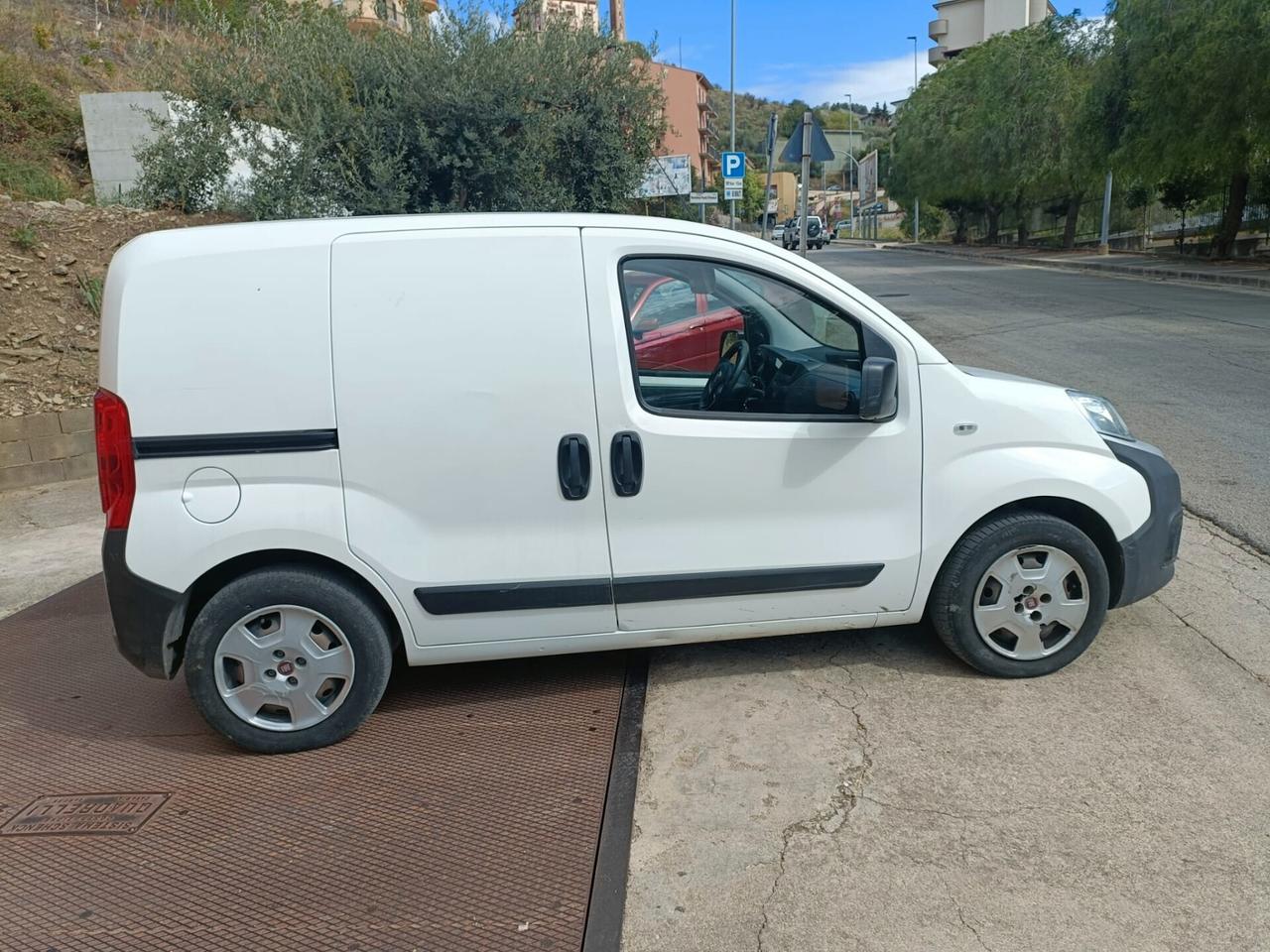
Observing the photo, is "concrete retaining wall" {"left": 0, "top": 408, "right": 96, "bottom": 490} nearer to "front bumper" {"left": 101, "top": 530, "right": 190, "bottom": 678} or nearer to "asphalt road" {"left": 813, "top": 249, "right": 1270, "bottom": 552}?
"front bumper" {"left": 101, "top": 530, "right": 190, "bottom": 678}

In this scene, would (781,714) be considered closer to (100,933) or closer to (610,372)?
(610,372)

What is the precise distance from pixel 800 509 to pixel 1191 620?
200 cm

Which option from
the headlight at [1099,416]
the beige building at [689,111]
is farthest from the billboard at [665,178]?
the beige building at [689,111]

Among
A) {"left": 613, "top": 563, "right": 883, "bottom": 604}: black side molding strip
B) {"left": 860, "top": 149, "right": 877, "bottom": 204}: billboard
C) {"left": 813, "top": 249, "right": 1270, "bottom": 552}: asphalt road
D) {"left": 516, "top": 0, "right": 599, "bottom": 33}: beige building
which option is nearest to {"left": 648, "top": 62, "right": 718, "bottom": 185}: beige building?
{"left": 860, "top": 149, "right": 877, "bottom": 204}: billboard

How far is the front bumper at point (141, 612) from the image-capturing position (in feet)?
11.5

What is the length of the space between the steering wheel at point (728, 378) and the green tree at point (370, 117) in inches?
330

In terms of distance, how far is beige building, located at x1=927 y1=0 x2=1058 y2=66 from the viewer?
9756 cm

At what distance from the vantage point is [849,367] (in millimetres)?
3986

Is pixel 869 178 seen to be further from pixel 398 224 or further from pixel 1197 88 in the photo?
pixel 398 224

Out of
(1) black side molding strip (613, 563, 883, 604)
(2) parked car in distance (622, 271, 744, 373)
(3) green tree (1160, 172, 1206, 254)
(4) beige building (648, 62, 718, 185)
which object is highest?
(4) beige building (648, 62, 718, 185)

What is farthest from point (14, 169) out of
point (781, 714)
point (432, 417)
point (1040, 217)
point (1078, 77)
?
point (1040, 217)

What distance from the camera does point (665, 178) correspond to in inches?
616

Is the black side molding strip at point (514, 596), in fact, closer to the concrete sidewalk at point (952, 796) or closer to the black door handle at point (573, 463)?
the black door handle at point (573, 463)

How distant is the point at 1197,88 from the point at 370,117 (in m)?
19.1
